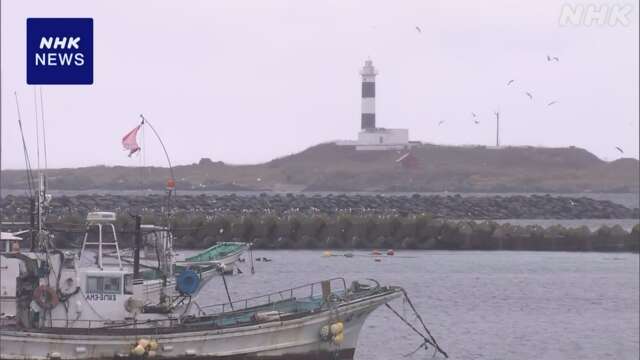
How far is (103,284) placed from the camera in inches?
958

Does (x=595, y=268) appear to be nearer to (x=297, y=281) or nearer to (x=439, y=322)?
(x=297, y=281)

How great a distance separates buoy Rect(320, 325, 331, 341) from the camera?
25.3m

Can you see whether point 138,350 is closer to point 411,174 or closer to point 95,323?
point 95,323

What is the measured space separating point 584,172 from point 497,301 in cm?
11819

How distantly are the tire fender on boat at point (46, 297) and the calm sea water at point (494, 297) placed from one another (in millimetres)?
9013

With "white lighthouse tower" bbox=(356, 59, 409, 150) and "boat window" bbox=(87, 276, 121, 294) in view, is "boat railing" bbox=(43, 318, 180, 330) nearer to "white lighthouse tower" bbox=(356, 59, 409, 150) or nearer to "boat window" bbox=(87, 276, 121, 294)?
"boat window" bbox=(87, 276, 121, 294)

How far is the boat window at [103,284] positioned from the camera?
79.7 feet

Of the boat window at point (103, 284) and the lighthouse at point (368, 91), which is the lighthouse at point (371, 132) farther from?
the boat window at point (103, 284)

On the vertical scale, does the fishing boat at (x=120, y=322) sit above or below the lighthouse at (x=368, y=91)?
below

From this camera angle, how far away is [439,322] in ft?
126

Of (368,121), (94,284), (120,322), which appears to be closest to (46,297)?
(94,284)

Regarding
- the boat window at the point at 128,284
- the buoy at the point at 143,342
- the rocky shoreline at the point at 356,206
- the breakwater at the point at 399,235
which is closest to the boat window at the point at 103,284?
the boat window at the point at 128,284

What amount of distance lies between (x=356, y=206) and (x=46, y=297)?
2363 inches

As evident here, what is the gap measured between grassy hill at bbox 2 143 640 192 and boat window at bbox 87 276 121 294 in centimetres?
12081
